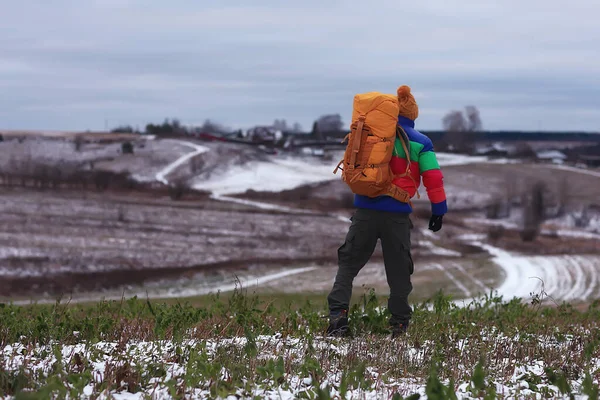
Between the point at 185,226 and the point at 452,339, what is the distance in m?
41.6

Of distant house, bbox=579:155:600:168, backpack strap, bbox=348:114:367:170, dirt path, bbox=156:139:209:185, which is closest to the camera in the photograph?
backpack strap, bbox=348:114:367:170

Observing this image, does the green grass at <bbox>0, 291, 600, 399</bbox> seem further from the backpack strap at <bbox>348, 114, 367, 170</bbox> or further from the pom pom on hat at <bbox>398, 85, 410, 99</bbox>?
the pom pom on hat at <bbox>398, 85, 410, 99</bbox>

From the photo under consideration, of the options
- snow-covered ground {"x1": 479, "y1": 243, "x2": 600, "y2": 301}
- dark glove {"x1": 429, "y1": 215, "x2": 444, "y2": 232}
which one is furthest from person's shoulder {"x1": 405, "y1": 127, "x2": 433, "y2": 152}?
snow-covered ground {"x1": 479, "y1": 243, "x2": 600, "y2": 301}

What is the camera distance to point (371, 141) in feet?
23.3

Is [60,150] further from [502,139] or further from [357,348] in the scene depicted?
[357,348]

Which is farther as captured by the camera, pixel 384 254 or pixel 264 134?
pixel 264 134

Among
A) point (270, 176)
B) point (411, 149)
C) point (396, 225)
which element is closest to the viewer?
point (411, 149)

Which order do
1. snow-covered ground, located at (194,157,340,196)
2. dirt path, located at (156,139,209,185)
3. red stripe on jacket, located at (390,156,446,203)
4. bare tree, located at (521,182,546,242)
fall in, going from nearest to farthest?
red stripe on jacket, located at (390,156,446,203) → bare tree, located at (521,182,546,242) → dirt path, located at (156,139,209,185) → snow-covered ground, located at (194,157,340,196)

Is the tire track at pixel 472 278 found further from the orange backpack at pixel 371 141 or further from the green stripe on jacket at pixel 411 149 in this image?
the orange backpack at pixel 371 141

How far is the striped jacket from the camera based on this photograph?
7270 mm

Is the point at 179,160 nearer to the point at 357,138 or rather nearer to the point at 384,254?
the point at 384,254

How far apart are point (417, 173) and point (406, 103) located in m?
0.64

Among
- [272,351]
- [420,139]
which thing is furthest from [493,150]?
[272,351]

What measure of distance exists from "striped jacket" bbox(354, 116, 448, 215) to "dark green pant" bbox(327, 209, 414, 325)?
0.32 feet
